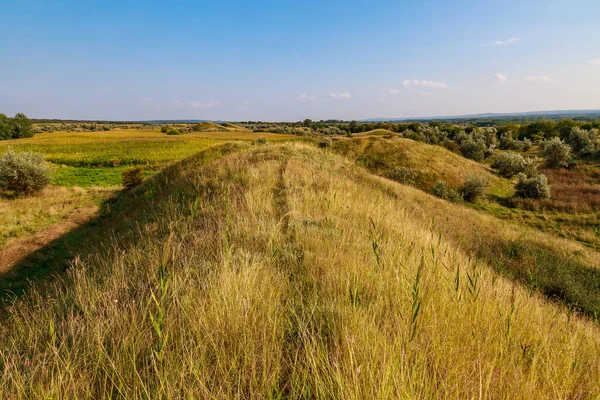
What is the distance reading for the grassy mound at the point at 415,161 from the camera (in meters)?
27.7

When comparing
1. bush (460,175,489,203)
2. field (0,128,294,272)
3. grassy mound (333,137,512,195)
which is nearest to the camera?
field (0,128,294,272)

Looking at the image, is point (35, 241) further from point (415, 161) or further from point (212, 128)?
point (212, 128)

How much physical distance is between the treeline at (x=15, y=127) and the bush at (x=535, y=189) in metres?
104

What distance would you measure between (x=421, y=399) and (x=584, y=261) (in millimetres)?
14437

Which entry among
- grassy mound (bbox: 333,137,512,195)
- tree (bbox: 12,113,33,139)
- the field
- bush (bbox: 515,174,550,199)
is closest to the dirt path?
the field

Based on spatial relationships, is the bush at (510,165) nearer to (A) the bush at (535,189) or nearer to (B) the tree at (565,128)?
(A) the bush at (535,189)

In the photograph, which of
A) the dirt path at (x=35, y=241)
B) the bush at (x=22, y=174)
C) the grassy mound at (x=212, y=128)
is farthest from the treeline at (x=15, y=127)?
the dirt path at (x=35, y=241)

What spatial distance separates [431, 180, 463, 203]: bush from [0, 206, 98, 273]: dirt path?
2563cm

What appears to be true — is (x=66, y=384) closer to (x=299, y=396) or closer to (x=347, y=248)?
(x=299, y=396)

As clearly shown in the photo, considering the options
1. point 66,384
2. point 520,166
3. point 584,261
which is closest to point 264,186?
point 66,384

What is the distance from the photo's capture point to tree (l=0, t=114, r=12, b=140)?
66438 mm

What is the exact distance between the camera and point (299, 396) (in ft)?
4.86

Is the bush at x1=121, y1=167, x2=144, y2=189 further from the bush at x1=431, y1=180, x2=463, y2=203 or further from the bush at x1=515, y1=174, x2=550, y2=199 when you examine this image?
the bush at x1=515, y1=174, x2=550, y2=199

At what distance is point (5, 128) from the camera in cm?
6719
